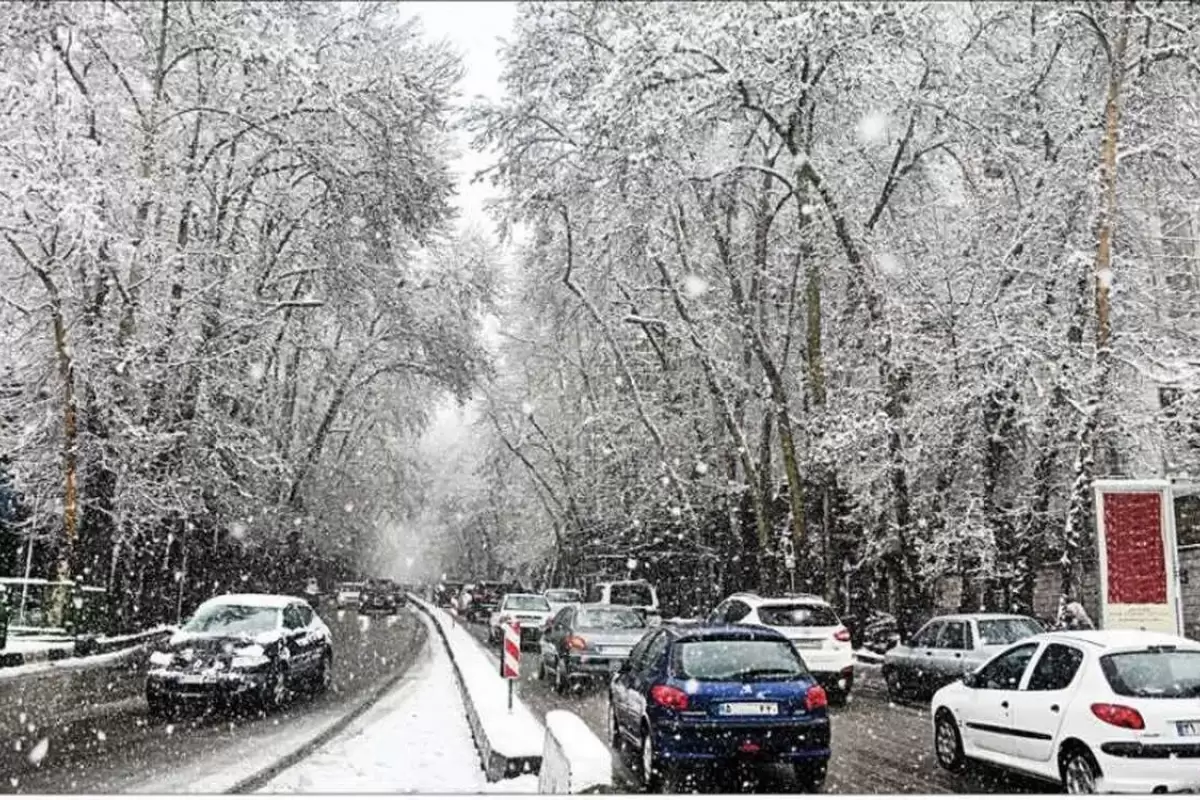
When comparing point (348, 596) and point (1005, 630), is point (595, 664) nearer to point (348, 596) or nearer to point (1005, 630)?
point (1005, 630)

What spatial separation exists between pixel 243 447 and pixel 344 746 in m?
20.1

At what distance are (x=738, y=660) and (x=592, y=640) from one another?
8901 mm

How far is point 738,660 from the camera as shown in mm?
10430

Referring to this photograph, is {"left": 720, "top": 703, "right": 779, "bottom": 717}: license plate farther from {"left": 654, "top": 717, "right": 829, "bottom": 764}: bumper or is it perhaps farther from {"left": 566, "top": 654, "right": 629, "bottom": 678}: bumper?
{"left": 566, "top": 654, "right": 629, "bottom": 678}: bumper

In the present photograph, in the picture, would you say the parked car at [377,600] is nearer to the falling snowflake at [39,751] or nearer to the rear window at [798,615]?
the rear window at [798,615]

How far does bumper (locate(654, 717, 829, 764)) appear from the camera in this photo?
32.4 ft

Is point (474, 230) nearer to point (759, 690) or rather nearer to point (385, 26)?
point (385, 26)

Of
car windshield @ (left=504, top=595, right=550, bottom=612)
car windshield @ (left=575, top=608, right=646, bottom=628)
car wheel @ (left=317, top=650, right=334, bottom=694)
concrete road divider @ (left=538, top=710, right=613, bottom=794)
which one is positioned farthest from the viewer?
car windshield @ (left=504, top=595, right=550, bottom=612)

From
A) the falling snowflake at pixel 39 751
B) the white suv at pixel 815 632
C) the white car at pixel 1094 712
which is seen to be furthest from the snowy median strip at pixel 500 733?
the falling snowflake at pixel 39 751

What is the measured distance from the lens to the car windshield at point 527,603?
1341 inches

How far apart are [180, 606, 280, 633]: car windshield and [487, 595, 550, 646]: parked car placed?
1635cm

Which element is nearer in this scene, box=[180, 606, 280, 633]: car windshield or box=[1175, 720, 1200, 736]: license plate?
box=[1175, 720, 1200, 736]: license plate

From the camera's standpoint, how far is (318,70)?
2372 centimetres

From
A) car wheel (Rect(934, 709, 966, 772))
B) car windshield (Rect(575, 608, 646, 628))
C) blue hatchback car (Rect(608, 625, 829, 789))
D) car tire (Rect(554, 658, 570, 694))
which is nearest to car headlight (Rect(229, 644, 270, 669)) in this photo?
car tire (Rect(554, 658, 570, 694))
